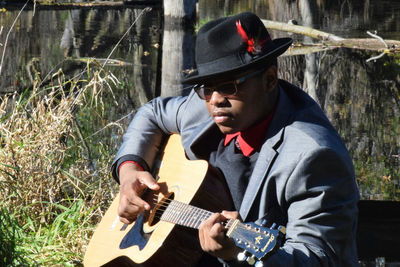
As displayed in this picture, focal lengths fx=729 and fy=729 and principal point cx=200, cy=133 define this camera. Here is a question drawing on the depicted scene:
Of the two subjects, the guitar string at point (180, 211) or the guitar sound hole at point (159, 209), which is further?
the guitar sound hole at point (159, 209)

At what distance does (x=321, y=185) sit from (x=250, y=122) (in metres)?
0.43

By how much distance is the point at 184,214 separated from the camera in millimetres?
3016

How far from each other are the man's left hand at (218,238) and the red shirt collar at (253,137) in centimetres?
62

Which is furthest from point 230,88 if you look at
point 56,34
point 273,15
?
point 273,15

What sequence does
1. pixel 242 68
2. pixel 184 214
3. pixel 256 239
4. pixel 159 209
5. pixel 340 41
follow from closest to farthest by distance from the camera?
pixel 256 239
pixel 242 68
pixel 184 214
pixel 159 209
pixel 340 41

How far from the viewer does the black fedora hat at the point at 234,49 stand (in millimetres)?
2818

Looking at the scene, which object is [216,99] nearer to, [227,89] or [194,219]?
[227,89]

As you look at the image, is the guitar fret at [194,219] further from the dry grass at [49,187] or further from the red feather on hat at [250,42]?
the dry grass at [49,187]

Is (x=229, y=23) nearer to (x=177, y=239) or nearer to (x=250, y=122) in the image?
(x=250, y=122)

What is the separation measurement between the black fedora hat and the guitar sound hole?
0.60 m

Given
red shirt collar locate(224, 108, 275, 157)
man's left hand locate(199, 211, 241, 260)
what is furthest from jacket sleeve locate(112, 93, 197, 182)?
man's left hand locate(199, 211, 241, 260)

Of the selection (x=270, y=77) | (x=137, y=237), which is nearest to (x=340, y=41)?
(x=137, y=237)

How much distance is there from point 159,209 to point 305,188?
848 millimetres

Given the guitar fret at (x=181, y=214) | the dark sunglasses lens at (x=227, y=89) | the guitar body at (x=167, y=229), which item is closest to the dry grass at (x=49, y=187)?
the guitar body at (x=167, y=229)
